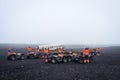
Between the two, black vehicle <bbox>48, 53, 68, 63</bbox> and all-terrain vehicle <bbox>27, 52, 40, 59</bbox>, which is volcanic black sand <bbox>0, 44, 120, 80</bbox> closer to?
black vehicle <bbox>48, 53, 68, 63</bbox>

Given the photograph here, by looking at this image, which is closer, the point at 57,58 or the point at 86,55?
the point at 86,55

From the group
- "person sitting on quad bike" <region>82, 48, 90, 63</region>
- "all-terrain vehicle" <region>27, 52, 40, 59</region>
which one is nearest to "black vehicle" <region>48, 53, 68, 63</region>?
"person sitting on quad bike" <region>82, 48, 90, 63</region>

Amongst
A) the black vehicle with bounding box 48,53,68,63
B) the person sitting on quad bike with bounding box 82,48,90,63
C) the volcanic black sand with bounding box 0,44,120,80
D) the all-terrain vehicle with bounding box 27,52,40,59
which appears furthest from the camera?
the all-terrain vehicle with bounding box 27,52,40,59

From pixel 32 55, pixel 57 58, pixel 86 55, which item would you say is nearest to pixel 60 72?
pixel 57 58

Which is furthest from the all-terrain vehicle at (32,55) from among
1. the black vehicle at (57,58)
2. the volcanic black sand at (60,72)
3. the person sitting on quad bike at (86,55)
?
the person sitting on quad bike at (86,55)

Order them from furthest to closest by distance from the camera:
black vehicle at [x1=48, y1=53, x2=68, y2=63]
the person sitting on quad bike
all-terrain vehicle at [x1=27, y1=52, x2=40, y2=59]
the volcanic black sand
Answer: all-terrain vehicle at [x1=27, y1=52, x2=40, y2=59]
black vehicle at [x1=48, y1=53, x2=68, y2=63]
the person sitting on quad bike
the volcanic black sand

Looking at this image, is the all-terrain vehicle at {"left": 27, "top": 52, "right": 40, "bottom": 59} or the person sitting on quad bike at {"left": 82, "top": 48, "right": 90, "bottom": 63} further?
the all-terrain vehicle at {"left": 27, "top": 52, "right": 40, "bottom": 59}

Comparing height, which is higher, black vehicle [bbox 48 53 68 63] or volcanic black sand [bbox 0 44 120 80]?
black vehicle [bbox 48 53 68 63]

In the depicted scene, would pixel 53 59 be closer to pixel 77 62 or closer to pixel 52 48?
pixel 77 62

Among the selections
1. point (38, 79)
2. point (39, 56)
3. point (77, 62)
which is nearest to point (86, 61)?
point (77, 62)

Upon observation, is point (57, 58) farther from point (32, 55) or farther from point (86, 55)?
point (32, 55)

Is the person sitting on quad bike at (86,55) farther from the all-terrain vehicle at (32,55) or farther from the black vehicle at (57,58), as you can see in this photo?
the all-terrain vehicle at (32,55)

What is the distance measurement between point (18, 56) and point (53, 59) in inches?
327

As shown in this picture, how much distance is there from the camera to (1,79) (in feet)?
50.6
